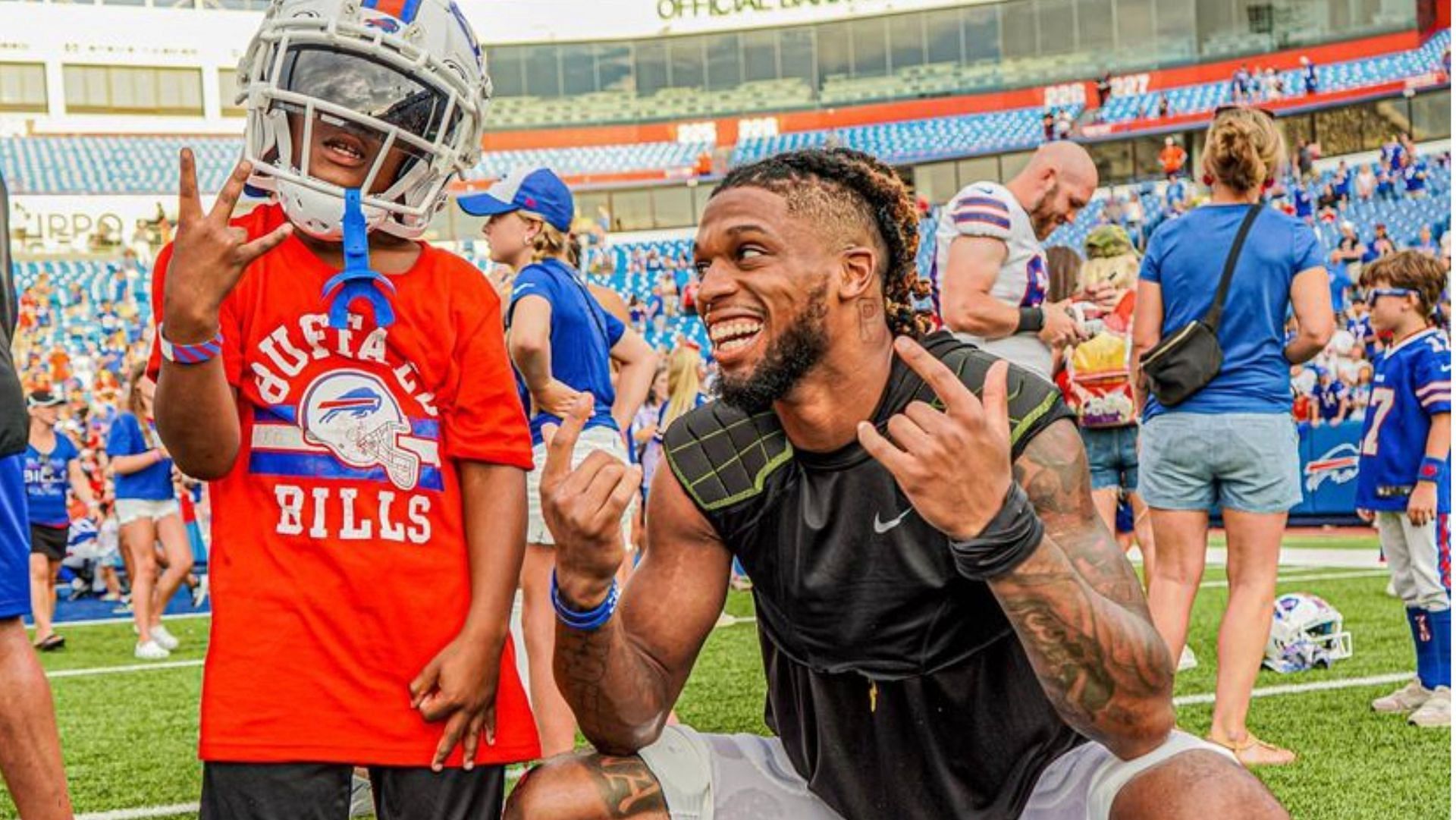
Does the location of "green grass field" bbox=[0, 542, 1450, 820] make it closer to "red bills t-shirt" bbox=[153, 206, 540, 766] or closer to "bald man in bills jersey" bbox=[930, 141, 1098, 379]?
"bald man in bills jersey" bbox=[930, 141, 1098, 379]

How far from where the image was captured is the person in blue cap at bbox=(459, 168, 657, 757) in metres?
4.70

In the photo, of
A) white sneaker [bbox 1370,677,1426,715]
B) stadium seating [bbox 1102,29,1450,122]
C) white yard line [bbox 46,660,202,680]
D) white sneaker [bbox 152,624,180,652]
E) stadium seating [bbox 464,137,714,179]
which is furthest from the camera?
stadium seating [bbox 464,137,714,179]

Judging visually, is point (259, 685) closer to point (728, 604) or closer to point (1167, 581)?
point (1167, 581)

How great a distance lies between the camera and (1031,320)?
16.7 ft

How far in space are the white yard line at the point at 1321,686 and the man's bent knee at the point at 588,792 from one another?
3583 millimetres

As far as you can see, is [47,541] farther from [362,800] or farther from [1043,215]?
[1043,215]

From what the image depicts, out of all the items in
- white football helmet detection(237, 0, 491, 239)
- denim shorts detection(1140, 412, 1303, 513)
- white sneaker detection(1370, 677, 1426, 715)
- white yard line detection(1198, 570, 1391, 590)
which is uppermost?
white football helmet detection(237, 0, 491, 239)

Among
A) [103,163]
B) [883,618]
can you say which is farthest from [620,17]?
[883,618]

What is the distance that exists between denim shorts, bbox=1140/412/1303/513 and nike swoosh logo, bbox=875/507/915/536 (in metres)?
2.54

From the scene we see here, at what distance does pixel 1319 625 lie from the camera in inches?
261

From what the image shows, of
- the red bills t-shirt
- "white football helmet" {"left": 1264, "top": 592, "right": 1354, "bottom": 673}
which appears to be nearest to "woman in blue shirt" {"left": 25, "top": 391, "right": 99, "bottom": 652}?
"white football helmet" {"left": 1264, "top": 592, "right": 1354, "bottom": 673}

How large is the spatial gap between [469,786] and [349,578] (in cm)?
42

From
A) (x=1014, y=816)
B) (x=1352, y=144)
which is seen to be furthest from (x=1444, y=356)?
(x=1352, y=144)

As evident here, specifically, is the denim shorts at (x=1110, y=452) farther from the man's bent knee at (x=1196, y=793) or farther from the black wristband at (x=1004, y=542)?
the black wristband at (x=1004, y=542)
